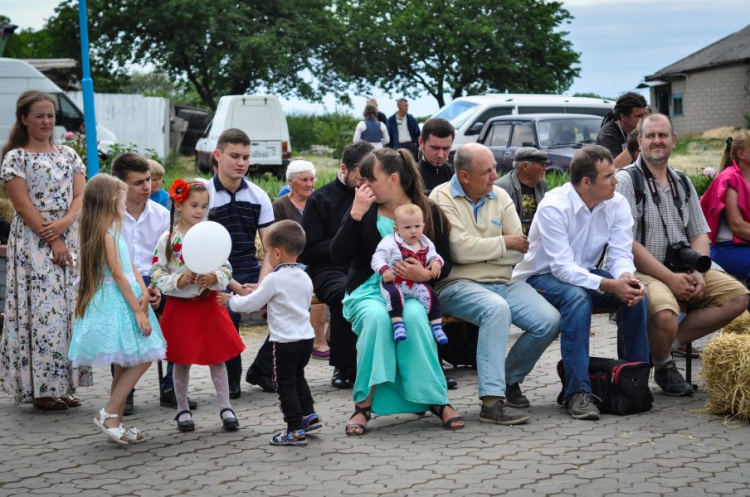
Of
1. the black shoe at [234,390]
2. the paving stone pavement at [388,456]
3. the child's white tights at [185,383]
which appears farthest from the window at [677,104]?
the child's white tights at [185,383]

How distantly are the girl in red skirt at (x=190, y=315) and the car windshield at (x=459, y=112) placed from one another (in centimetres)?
1707

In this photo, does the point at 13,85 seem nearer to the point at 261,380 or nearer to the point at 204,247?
the point at 261,380

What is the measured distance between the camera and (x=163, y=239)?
653cm

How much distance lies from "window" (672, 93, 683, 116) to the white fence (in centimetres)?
2638

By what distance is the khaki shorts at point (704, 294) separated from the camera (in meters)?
7.00

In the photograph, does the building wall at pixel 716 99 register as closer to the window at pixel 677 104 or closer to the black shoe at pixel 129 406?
the window at pixel 677 104

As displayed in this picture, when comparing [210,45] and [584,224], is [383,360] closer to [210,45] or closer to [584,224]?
[584,224]

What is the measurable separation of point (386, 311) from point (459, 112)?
63.5 feet

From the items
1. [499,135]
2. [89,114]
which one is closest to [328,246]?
[89,114]

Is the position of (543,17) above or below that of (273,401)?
above

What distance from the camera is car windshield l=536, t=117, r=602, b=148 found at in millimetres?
18359

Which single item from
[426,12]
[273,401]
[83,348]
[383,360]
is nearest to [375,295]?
[383,360]

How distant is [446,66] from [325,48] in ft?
28.0

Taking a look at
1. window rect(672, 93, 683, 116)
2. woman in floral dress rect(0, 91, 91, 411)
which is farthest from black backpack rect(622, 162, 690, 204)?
window rect(672, 93, 683, 116)
